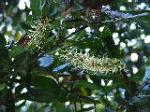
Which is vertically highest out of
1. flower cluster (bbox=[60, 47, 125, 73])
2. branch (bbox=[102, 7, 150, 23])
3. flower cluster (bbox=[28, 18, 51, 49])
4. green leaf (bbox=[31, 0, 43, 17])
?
green leaf (bbox=[31, 0, 43, 17])

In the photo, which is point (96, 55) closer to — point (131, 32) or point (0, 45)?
point (0, 45)

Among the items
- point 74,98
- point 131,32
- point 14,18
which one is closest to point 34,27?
point 74,98

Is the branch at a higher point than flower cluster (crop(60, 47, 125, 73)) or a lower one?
higher

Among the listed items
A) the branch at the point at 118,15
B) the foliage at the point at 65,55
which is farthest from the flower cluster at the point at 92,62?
the branch at the point at 118,15

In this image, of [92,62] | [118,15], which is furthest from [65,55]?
[118,15]

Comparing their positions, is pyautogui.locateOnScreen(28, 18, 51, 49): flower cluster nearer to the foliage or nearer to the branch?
the foliage

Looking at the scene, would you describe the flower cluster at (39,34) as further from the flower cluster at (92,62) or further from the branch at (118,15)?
the branch at (118,15)

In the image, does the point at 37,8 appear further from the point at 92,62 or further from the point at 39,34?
the point at 92,62

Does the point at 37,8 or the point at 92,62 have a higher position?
the point at 37,8

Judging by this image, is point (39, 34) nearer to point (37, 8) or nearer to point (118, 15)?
point (37, 8)

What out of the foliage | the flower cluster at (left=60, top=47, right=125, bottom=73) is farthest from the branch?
the flower cluster at (left=60, top=47, right=125, bottom=73)

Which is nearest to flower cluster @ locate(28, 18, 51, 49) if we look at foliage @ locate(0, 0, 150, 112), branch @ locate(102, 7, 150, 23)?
foliage @ locate(0, 0, 150, 112)
